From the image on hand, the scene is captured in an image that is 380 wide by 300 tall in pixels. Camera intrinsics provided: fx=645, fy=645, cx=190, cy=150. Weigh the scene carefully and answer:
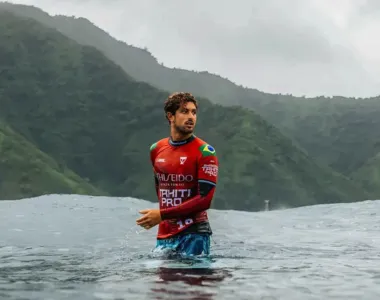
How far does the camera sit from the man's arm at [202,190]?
8.52 metres

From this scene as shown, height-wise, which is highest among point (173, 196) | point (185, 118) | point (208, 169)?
point (185, 118)

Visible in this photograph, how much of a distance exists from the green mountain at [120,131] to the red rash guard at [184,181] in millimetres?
144419

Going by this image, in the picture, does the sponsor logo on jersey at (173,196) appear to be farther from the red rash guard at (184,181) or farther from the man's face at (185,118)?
the man's face at (185,118)

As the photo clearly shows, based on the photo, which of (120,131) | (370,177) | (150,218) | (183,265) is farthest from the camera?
(370,177)

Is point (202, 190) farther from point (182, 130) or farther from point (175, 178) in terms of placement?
point (182, 130)

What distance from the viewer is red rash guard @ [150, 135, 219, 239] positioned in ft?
28.1

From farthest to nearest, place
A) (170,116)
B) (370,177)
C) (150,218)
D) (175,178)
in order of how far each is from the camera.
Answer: (370,177), (170,116), (175,178), (150,218)

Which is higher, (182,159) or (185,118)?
(185,118)

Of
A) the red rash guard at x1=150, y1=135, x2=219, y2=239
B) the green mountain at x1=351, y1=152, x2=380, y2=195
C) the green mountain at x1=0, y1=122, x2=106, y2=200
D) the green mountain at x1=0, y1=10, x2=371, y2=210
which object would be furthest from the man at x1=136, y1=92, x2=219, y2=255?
the green mountain at x1=351, y1=152, x2=380, y2=195

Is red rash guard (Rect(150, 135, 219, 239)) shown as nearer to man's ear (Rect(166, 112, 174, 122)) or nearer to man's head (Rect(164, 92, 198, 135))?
man's head (Rect(164, 92, 198, 135))

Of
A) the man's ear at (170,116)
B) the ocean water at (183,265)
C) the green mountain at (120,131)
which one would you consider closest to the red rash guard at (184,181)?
the man's ear at (170,116)

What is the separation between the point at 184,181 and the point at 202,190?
35cm

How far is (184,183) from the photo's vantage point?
8789 millimetres

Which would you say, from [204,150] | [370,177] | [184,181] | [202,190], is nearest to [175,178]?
[184,181]
